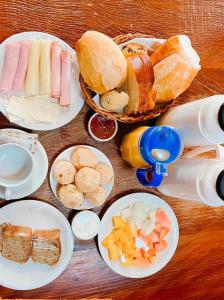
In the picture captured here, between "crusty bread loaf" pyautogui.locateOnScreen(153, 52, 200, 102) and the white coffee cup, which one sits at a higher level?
"crusty bread loaf" pyautogui.locateOnScreen(153, 52, 200, 102)

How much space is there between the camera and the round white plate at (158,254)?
1.18 m

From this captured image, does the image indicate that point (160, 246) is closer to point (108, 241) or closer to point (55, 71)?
point (108, 241)

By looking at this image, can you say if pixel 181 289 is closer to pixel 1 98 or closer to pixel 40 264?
pixel 40 264

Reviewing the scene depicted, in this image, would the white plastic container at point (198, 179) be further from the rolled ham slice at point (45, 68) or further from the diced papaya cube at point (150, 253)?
the rolled ham slice at point (45, 68)

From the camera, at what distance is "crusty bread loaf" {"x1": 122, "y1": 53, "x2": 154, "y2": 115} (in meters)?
1.05

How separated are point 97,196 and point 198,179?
0.79 ft

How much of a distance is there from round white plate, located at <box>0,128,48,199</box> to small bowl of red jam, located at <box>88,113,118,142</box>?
13cm

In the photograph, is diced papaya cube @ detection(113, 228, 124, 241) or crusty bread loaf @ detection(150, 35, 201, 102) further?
diced papaya cube @ detection(113, 228, 124, 241)

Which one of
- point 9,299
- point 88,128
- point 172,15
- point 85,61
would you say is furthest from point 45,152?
point 172,15

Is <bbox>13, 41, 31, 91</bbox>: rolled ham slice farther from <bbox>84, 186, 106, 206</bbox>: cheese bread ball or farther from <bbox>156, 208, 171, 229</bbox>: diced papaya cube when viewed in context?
<bbox>156, 208, 171, 229</bbox>: diced papaya cube

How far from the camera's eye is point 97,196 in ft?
3.67

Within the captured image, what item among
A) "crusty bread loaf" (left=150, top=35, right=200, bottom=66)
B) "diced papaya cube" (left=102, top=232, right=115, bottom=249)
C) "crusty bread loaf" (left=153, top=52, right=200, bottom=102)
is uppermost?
"crusty bread loaf" (left=150, top=35, right=200, bottom=66)

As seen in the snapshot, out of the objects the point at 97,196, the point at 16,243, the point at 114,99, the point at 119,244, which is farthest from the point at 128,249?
the point at 114,99

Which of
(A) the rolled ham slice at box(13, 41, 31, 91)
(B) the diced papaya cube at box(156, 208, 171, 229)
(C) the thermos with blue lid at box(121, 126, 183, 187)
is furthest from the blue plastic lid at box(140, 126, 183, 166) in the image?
(A) the rolled ham slice at box(13, 41, 31, 91)
